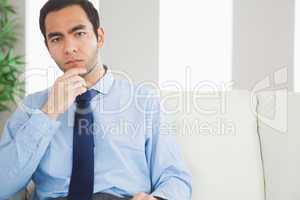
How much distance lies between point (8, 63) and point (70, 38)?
1.27 metres

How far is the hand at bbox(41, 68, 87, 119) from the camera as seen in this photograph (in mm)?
1360

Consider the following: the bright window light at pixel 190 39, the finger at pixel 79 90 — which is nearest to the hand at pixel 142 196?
the finger at pixel 79 90

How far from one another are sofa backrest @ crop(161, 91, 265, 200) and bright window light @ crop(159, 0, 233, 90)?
0.92m

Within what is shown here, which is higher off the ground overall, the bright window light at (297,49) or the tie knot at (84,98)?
the bright window light at (297,49)

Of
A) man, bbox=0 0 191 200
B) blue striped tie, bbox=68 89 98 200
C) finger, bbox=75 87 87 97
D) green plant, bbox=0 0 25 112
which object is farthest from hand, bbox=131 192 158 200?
green plant, bbox=0 0 25 112

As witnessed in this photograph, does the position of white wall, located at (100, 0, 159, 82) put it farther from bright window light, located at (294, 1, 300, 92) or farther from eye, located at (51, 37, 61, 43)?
eye, located at (51, 37, 61, 43)

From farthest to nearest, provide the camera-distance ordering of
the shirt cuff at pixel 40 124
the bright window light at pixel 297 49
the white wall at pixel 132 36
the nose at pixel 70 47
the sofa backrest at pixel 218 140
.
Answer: the white wall at pixel 132 36, the bright window light at pixel 297 49, the sofa backrest at pixel 218 140, the nose at pixel 70 47, the shirt cuff at pixel 40 124

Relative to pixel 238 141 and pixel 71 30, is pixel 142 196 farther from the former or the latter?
pixel 71 30

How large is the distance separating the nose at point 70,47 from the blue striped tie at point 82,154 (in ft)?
0.55

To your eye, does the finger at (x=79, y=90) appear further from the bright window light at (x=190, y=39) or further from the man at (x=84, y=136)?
the bright window light at (x=190, y=39)

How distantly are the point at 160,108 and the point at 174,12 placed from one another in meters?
1.26

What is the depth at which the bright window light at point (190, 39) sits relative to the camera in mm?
2697

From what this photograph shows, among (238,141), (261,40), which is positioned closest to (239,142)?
(238,141)

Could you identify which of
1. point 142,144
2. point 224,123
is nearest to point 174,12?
point 224,123
